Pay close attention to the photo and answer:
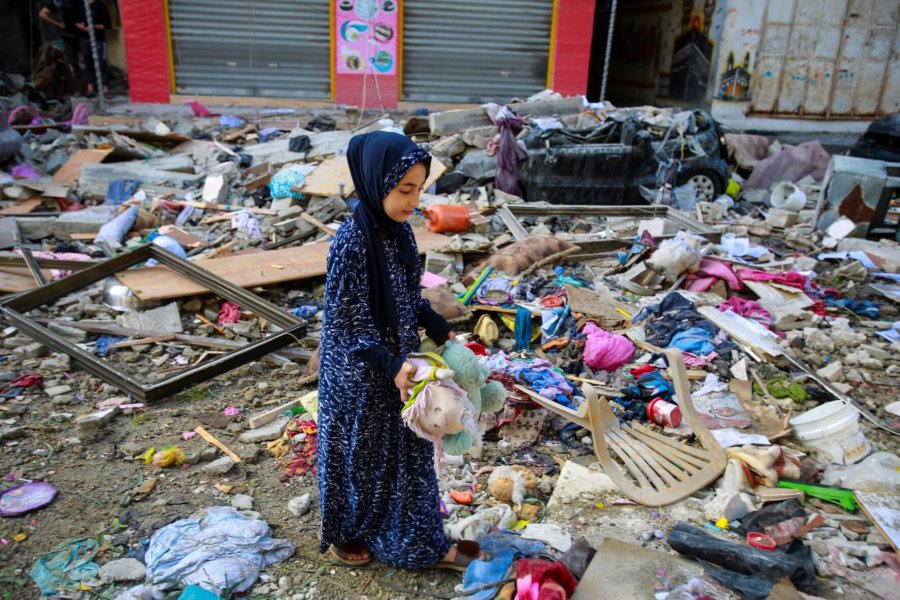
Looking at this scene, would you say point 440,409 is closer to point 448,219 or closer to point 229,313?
point 229,313

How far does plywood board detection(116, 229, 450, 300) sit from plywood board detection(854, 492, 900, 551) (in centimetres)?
422

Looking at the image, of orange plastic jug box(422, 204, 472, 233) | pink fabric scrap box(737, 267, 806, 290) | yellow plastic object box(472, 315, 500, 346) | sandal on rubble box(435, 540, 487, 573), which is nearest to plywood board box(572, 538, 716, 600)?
sandal on rubble box(435, 540, 487, 573)

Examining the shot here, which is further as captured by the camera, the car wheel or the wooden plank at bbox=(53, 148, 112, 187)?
the car wheel

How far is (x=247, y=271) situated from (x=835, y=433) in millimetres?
4858

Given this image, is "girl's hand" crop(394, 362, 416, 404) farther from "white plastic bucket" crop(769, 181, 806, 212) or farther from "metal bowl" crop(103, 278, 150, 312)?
"white plastic bucket" crop(769, 181, 806, 212)

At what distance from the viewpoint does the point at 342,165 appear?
857 cm

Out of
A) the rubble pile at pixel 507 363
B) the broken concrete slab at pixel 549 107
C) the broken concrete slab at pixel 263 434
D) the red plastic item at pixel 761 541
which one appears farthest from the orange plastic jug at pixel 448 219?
the red plastic item at pixel 761 541

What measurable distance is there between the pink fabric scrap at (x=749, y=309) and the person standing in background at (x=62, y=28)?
39.9 feet

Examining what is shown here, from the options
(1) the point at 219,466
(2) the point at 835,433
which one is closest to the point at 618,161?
(2) the point at 835,433

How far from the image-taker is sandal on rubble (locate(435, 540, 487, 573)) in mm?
2893

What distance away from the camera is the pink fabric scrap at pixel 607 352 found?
16.0 feet

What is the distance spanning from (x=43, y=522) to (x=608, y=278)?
509 cm

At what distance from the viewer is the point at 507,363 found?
4.71 meters

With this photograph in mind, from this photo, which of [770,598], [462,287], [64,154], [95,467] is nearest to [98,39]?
[64,154]
